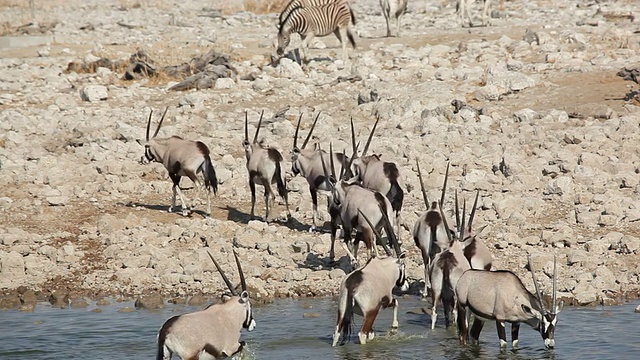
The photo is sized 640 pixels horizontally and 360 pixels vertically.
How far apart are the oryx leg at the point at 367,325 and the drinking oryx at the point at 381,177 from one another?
2.93 metres

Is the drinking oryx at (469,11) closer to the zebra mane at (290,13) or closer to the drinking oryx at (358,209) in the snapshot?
the zebra mane at (290,13)

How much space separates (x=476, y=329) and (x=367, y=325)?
105cm

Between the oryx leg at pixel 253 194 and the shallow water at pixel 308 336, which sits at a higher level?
the oryx leg at pixel 253 194

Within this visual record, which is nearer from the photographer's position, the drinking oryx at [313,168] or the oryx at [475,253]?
the oryx at [475,253]

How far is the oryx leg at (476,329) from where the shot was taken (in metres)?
10.2

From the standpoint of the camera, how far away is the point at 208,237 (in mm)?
13773

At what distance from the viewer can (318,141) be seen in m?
17.7

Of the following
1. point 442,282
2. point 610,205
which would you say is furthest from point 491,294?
point 610,205

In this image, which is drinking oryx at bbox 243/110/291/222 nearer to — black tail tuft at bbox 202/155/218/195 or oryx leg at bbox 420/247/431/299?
black tail tuft at bbox 202/155/218/195

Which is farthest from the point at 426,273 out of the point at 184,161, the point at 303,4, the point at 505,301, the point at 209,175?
the point at 303,4

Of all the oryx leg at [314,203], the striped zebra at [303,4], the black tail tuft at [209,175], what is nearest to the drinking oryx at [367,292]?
the oryx leg at [314,203]

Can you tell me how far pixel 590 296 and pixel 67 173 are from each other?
834cm

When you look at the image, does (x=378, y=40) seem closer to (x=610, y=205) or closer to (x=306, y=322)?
(x=610, y=205)

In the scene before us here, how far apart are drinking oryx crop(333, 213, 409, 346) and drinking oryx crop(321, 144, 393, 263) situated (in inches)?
50.2
